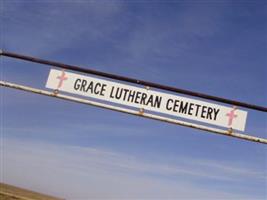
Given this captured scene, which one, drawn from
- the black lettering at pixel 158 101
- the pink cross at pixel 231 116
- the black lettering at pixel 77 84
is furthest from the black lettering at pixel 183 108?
the black lettering at pixel 77 84

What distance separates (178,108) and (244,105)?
1.28 metres

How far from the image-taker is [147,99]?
769 cm

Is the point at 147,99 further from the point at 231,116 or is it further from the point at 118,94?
the point at 231,116

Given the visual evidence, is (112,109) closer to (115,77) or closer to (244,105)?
(115,77)

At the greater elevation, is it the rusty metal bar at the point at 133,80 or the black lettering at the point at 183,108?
the rusty metal bar at the point at 133,80

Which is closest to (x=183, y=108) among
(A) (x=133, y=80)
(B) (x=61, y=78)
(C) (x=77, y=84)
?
(A) (x=133, y=80)

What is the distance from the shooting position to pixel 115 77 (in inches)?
303

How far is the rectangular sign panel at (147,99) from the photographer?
24.3 feet

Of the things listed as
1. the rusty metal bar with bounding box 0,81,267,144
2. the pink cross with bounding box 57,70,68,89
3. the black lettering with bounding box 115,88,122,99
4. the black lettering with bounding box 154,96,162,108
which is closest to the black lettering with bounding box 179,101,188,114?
the rusty metal bar with bounding box 0,81,267,144

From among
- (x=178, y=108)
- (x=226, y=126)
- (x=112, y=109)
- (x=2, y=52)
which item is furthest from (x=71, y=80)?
(x=226, y=126)

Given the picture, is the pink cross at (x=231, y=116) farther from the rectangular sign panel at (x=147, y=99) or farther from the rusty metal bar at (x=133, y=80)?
the rusty metal bar at (x=133, y=80)

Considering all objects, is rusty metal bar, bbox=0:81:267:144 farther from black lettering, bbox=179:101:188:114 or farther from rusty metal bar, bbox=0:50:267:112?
rusty metal bar, bbox=0:50:267:112

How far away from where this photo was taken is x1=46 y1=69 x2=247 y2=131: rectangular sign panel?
7414 millimetres

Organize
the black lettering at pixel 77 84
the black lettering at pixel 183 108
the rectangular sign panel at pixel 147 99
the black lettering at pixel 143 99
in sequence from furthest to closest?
the black lettering at pixel 77 84 → the black lettering at pixel 143 99 → the black lettering at pixel 183 108 → the rectangular sign panel at pixel 147 99
